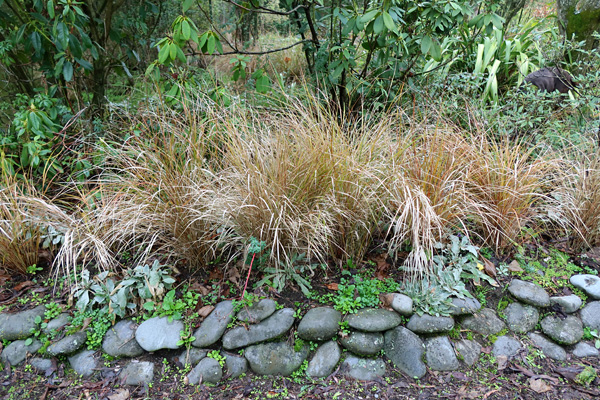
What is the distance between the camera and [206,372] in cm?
205

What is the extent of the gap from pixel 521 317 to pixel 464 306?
0.37m

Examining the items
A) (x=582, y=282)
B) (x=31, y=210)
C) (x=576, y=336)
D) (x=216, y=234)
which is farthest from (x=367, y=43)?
(x=31, y=210)

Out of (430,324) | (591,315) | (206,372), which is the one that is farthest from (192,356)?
(591,315)

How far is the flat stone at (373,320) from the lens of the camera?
2.11m

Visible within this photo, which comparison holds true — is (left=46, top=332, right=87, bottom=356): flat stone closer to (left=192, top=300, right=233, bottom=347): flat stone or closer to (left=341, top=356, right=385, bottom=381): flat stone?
(left=192, top=300, right=233, bottom=347): flat stone

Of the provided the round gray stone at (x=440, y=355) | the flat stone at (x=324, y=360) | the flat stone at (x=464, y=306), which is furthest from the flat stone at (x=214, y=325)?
the flat stone at (x=464, y=306)

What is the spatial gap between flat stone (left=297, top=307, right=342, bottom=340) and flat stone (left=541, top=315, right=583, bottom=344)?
1217 millimetres

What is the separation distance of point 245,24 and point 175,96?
139 inches

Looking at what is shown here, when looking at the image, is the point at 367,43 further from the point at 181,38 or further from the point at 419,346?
the point at 419,346

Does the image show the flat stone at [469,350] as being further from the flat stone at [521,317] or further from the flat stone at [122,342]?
the flat stone at [122,342]

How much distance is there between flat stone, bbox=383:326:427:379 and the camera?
2061 millimetres

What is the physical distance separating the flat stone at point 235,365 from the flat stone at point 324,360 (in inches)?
13.4

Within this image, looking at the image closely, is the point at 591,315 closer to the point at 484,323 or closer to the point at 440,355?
the point at 484,323

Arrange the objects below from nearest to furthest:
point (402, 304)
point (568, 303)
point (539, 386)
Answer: point (539, 386), point (402, 304), point (568, 303)
